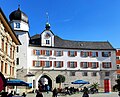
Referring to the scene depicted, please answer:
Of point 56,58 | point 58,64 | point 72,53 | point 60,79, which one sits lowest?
point 60,79

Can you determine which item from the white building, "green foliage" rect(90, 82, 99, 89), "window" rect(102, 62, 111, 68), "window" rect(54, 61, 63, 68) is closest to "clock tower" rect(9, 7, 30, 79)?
the white building

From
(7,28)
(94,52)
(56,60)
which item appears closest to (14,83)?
(7,28)

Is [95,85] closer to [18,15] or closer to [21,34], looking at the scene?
[21,34]

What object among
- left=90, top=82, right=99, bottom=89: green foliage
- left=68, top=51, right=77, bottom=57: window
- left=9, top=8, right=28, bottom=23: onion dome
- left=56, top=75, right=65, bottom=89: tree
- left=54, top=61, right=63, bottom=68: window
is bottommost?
left=90, top=82, right=99, bottom=89: green foliage

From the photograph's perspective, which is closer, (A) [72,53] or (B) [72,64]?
(B) [72,64]

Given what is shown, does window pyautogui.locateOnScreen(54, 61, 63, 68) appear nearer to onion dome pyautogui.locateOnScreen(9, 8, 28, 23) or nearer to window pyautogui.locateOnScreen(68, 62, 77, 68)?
window pyautogui.locateOnScreen(68, 62, 77, 68)

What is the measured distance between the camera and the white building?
5547 centimetres

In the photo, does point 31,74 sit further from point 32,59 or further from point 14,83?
point 14,83

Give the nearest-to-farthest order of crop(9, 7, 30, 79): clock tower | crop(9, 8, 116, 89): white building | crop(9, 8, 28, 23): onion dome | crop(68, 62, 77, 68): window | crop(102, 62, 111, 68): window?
1. crop(9, 7, 30, 79): clock tower
2. crop(9, 8, 28, 23): onion dome
3. crop(9, 8, 116, 89): white building
4. crop(68, 62, 77, 68): window
5. crop(102, 62, 111, 68): window

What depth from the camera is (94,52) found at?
6144cm

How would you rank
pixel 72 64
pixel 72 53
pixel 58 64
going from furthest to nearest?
pixel 72 53, pixel 72 64, pixel 58 64

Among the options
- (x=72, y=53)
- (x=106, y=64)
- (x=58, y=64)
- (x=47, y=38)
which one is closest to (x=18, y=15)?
(x=47, y=38)

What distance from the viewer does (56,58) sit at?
58812 millimetres

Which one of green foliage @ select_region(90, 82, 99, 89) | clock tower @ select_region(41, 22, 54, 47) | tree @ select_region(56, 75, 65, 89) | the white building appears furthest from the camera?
clock tower @ select_region(41, 22, 54, 47)
